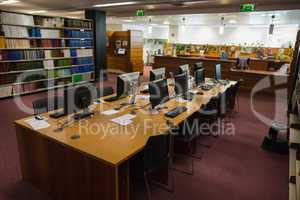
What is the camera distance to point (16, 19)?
5684mm

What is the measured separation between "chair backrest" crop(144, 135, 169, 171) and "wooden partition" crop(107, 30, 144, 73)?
319 inches

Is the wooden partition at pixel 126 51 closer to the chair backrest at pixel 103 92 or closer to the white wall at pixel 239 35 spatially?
the white wall at pixel 239 35

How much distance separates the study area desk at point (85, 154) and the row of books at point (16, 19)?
4.15 m

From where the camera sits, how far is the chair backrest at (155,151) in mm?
2075

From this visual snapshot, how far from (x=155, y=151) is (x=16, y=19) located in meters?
5.65

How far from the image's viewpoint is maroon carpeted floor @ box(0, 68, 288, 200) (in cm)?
249

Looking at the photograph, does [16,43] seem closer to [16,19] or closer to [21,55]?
[21,55]

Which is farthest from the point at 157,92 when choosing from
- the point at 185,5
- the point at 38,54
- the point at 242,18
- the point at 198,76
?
the point at 242,18

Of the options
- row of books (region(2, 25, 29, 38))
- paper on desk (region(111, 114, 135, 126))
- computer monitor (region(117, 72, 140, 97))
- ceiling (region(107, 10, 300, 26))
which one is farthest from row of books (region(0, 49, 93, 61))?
paper on desk (region(111, 114, 135, 126))

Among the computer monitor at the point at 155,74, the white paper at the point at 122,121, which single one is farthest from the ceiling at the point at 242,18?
the white paper at the point at 122,121

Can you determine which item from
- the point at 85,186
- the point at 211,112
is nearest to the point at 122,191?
the point at 85,186

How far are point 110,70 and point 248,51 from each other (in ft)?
21.8

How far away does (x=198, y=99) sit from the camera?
3.85m

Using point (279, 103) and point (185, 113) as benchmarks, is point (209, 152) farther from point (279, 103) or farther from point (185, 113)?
point (279, 103)
